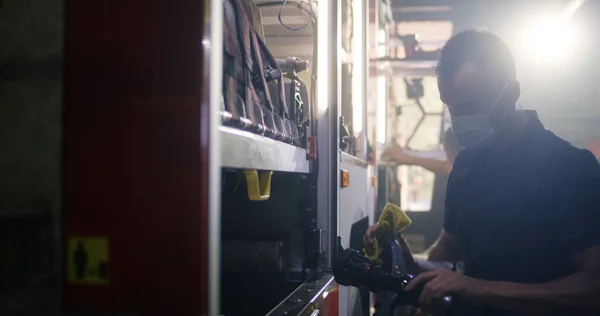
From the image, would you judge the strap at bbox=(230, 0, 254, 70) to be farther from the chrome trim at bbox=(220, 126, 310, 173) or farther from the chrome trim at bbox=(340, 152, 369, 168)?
the chrome trim at bbox=(340, 152, 369, 168)

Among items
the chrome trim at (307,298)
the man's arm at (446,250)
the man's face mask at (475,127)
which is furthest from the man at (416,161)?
the chrome trim at (307,298)

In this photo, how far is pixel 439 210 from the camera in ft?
19.9

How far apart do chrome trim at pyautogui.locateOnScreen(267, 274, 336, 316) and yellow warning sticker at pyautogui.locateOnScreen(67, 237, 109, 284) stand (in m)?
0.74

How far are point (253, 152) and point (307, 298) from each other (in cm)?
65

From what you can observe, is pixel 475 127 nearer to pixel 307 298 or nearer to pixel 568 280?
pixel 568 280

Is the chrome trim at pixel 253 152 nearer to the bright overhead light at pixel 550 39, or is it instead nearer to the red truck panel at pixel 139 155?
the red truck panel at pixel 139 155

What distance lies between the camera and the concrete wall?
85 cm

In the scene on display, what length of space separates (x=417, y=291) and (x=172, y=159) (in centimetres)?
118

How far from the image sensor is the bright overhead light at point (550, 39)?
15.2ft

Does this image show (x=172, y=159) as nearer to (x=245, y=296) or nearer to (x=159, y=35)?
(x=159, y=35)

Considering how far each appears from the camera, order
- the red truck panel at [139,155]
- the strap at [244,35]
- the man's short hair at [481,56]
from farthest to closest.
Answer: the man's short hair at [481,56], the strap at [244,35], the red truck panel at [139,155]

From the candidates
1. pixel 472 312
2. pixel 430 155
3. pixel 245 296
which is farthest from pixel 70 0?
pixel 430 155

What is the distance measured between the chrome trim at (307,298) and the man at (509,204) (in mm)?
277

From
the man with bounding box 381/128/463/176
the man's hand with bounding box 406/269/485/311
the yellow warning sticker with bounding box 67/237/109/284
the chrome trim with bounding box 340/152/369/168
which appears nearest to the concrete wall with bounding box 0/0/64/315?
the yellow warning sticker with bounding box 67/237/109/284
